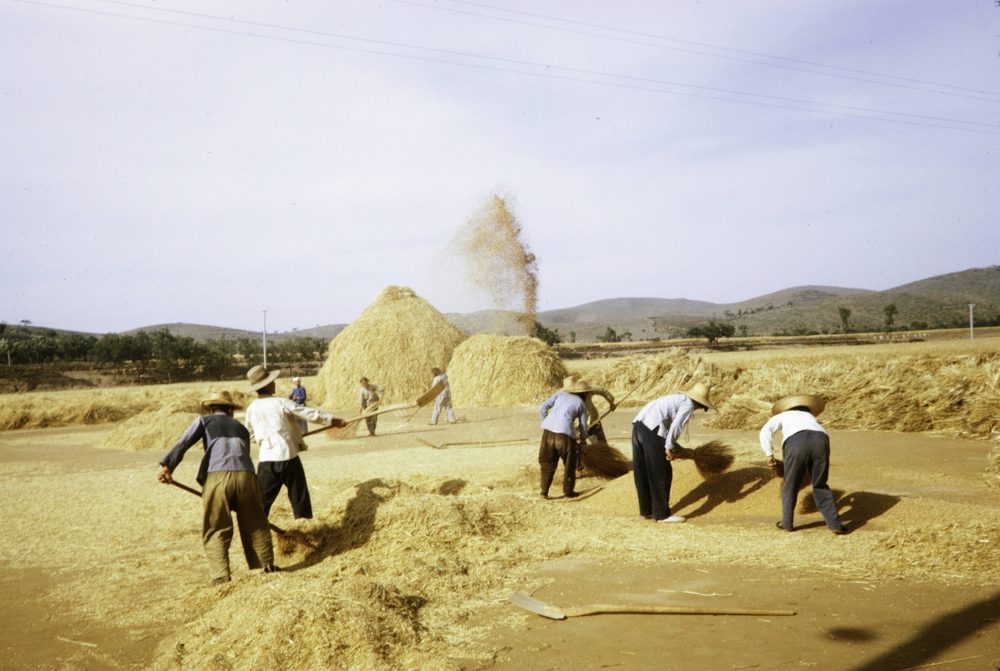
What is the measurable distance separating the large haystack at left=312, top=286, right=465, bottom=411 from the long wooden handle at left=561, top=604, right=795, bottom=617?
1774cm

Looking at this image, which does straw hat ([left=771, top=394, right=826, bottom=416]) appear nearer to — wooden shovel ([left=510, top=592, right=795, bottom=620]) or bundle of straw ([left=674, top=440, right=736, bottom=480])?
bundle of straw ([left=674, top=440, right=736, bottom=480])

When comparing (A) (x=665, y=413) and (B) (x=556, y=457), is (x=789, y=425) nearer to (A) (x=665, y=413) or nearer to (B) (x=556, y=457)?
(A) (x=665, y=413)

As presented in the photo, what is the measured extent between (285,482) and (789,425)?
15.7 feet

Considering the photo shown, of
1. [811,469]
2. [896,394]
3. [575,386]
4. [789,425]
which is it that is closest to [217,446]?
[575,386]

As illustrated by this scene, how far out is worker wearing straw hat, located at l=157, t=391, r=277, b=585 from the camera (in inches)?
226

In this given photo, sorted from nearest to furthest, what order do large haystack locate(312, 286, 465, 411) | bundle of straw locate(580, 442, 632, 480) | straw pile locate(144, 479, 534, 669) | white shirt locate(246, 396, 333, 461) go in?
straw pile locate(144, 479, 534, 669)
white shirt locate(246, 396, 333, 461)
bundle of straw locate(580, 442, 632, 480)
large haystack locate(312, 286, 465, 411)

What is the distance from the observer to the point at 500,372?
69.5ft

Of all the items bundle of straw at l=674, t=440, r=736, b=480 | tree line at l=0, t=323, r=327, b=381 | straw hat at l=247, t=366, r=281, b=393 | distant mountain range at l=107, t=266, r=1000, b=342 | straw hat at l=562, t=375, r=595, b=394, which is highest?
distant mountain range at l=107, t=266, r=1000, b=342

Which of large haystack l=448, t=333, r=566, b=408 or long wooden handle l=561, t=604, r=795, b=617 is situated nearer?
long wooden handle l=561, t=604, r=795, b=617

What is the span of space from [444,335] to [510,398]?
169 inches

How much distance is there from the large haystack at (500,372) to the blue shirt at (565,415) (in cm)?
1190

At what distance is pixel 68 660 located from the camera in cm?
457

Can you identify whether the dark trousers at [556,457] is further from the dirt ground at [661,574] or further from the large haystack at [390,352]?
the large haystack at [390,352]

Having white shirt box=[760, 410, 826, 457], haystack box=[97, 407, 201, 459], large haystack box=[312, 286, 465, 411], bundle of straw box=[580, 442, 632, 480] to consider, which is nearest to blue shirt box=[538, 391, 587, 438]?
bundle of straw box=[580, 442, 632, 480]
